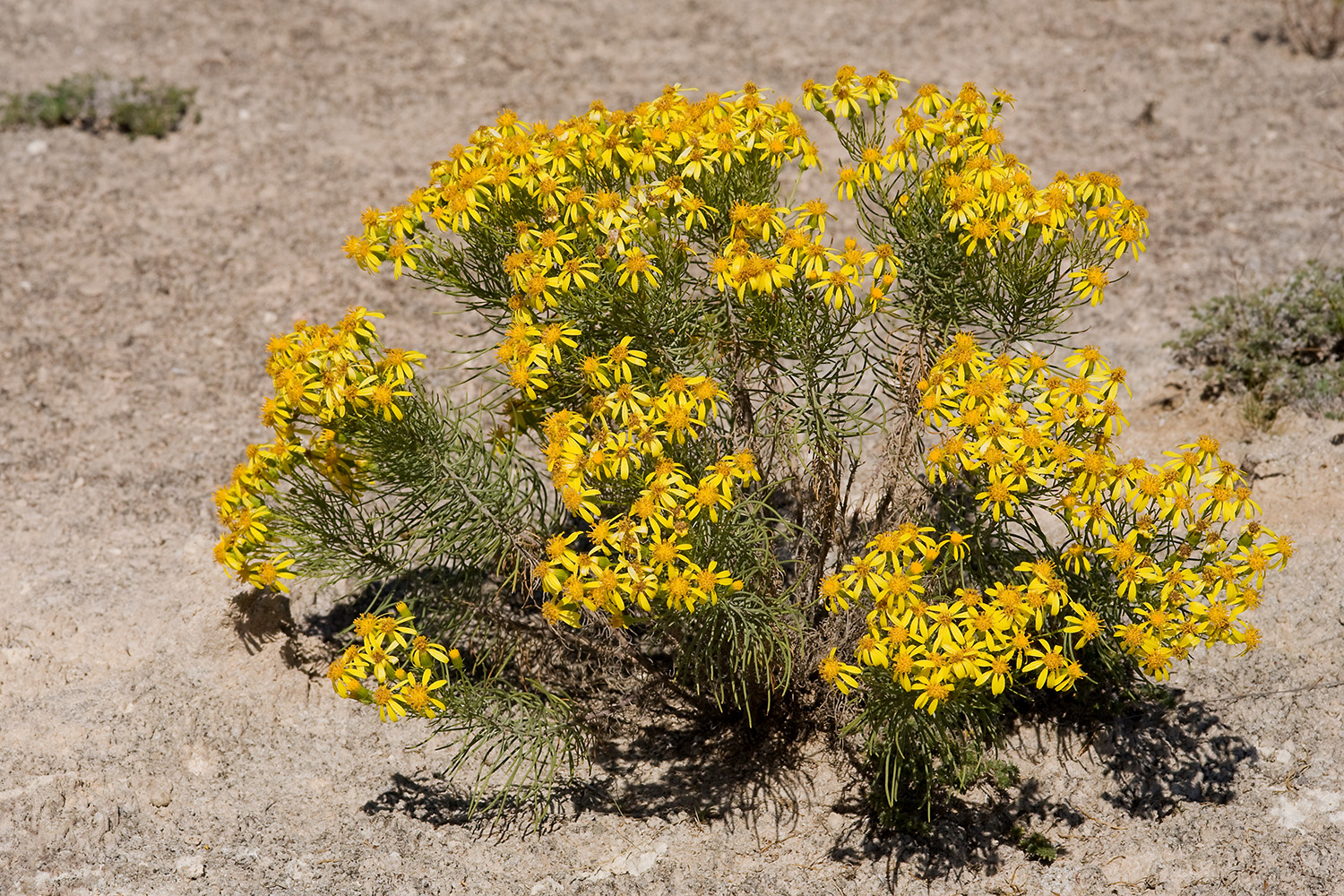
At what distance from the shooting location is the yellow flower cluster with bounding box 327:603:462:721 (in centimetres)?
278

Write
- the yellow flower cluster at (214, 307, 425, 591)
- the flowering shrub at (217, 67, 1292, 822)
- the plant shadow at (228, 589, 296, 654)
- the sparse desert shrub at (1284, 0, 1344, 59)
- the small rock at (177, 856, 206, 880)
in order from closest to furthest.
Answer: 1. the flowering shrub at (217, 67, 1292, 822)
2. the yellow flower cluster at (214, 307, 425, 591)
3. the small rock at (177, 856, 206, 880)
4. the plant shadow at (228, 589, 296, 654)
5. the sparse desert shrub at (1284, 0, 1344, 59)

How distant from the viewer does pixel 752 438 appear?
3.25 m

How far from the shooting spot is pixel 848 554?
3660 mm

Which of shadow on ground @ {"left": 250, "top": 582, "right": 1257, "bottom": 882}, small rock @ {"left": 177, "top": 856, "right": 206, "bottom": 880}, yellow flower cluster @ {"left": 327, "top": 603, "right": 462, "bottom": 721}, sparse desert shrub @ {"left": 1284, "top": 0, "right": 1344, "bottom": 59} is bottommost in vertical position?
small rock @ {"left": 177, "top": 856, "right": 206, "bottom": 880}

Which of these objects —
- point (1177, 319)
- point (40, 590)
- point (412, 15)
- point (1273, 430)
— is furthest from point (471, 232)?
point (412, 15)

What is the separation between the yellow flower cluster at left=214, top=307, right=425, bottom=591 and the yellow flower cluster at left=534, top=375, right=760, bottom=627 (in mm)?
496

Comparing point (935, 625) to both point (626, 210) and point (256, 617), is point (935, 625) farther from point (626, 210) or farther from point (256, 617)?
point (256, 617)

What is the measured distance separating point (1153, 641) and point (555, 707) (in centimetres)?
175

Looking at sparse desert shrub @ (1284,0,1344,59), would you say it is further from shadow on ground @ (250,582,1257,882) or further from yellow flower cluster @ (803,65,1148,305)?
shadow on ground @ (250,582,1257,882)

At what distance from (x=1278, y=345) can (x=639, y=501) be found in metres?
3.58

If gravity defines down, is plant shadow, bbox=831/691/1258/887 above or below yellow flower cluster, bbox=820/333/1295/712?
below

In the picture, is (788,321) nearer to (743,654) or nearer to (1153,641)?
(743,654)

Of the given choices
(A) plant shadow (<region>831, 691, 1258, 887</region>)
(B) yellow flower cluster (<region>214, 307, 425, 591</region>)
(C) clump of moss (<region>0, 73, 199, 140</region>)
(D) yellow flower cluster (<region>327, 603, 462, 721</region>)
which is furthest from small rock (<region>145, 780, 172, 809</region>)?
(C) clump of moss (<region>0, 73, 199, 140</region>)

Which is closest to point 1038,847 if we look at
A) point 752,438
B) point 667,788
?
point 667,788
